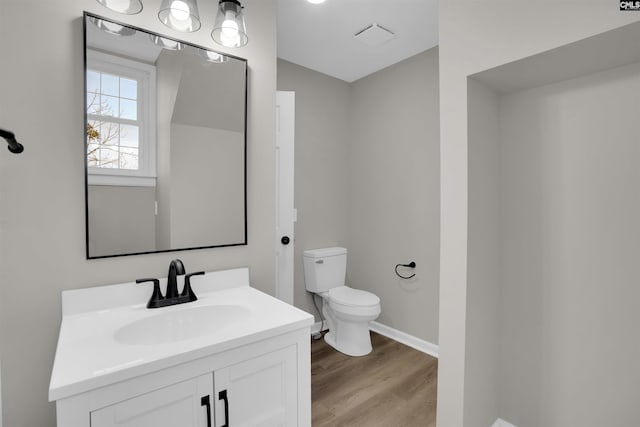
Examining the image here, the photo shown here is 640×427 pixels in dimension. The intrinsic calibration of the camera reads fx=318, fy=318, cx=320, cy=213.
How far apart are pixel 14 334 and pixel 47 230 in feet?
1.31

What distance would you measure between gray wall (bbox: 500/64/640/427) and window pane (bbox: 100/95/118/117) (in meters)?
1.91

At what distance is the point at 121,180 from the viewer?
4.66 ft

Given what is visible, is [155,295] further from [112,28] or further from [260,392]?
[112,28]

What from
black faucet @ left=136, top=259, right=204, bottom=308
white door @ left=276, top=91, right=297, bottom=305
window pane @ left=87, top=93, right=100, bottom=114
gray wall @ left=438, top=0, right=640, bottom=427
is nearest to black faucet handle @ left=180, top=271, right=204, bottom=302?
black faucet @ left=136, top=259, right=204, bottom=308

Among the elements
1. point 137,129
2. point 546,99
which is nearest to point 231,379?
point 137,129

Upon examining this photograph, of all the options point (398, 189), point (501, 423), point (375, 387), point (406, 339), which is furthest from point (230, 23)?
point (406, 339)

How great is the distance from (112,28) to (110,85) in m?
0.24

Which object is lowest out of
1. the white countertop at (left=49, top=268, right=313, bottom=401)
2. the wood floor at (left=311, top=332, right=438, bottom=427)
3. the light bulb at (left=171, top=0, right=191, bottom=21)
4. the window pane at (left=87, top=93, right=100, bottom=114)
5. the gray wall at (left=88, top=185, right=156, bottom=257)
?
the wood floor at (left=311, top=332, right=438, bottom=427)

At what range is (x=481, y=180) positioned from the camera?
1590mm

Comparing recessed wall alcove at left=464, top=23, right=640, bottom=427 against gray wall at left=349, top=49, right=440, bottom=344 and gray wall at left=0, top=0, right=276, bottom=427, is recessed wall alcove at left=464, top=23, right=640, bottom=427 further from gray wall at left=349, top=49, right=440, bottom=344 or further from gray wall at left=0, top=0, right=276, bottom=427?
gray wall at left=0, top=0, right=276, bottom=427

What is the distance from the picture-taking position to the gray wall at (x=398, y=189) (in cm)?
265

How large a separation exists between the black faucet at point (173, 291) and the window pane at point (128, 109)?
682mm

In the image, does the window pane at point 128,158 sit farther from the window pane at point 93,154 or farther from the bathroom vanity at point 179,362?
the bathroom vanity at point 179,362

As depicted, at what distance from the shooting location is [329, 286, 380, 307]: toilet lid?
8.50 feet
